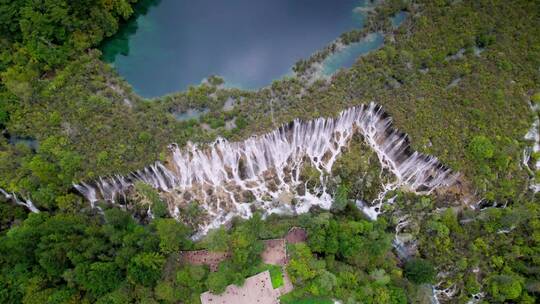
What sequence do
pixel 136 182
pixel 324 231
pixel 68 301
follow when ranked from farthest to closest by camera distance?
1. pixel 136 182
2. pixel 324 231
3. pixel 68 301

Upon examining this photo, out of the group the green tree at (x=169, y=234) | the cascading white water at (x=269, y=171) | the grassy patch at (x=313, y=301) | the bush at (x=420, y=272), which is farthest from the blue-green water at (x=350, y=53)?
the grassy patch at (x=313, y=301)

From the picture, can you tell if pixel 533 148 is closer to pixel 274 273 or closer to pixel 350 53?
pixel 350 53

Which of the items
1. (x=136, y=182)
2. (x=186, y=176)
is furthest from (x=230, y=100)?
(x=136, y=182)

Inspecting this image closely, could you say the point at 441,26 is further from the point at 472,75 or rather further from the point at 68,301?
the point at 68,301

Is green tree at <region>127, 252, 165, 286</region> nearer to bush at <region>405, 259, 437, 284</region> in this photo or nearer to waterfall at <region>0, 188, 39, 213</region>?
waterfall at <region>0, 188, 39, 213</region>

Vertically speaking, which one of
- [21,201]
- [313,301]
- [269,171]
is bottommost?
[313,301]

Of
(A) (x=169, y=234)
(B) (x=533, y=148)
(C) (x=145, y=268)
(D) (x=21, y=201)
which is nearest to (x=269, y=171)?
(A) (x=169, y=234)

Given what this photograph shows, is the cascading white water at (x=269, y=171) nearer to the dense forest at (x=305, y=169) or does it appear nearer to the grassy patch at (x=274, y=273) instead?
the dense forest at (x=305, y=169)
